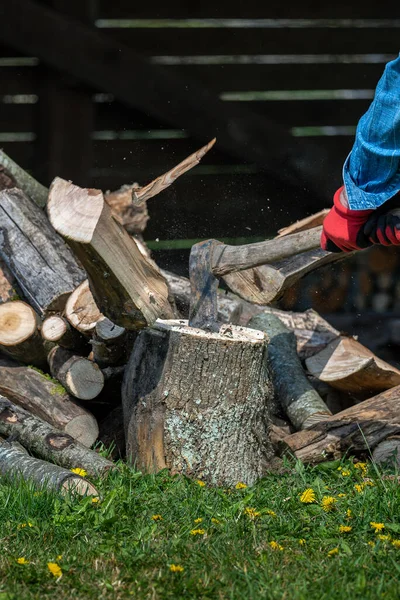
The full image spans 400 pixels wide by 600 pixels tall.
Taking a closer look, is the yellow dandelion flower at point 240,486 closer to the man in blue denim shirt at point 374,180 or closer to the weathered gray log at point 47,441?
the weathered gray log at point 47,441

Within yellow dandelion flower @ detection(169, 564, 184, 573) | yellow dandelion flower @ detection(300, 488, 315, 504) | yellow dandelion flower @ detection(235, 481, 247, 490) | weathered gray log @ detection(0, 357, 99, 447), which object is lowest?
weathered gray log @ detection(0, 357, 99, 447)

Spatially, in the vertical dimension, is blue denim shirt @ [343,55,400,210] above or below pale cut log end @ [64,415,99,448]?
above

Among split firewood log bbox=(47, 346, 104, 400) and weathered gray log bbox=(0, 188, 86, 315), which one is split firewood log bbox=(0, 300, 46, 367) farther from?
split firewood log bbox=(47, 346, 104, 400)

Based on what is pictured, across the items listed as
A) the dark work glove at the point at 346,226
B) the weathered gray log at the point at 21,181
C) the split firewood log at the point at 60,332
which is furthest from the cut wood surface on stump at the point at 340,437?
the weathered gray log at the point at 21,181

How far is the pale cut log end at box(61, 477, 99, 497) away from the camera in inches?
141

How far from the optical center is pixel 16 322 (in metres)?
4.69

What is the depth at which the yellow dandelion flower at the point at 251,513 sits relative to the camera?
136 inches

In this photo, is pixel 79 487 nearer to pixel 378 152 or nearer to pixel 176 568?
pixel 176 568

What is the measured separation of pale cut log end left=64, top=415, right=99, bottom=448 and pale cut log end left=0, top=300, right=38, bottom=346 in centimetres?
52

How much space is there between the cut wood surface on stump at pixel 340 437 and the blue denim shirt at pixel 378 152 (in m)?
1.57

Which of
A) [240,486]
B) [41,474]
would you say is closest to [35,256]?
[41,474]

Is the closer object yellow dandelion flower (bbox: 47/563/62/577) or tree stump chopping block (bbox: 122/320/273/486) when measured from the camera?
yellow dandelion flower (bbox: 47/563/62/577)

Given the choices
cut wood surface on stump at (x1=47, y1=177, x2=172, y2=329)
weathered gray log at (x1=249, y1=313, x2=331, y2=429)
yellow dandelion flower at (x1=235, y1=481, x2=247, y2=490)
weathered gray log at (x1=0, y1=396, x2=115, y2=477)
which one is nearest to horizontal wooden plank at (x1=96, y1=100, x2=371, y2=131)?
weathered gray log at (x1=249, y1=313, x2=331, y2=429)

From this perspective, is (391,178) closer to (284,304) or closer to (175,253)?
(284,304)
